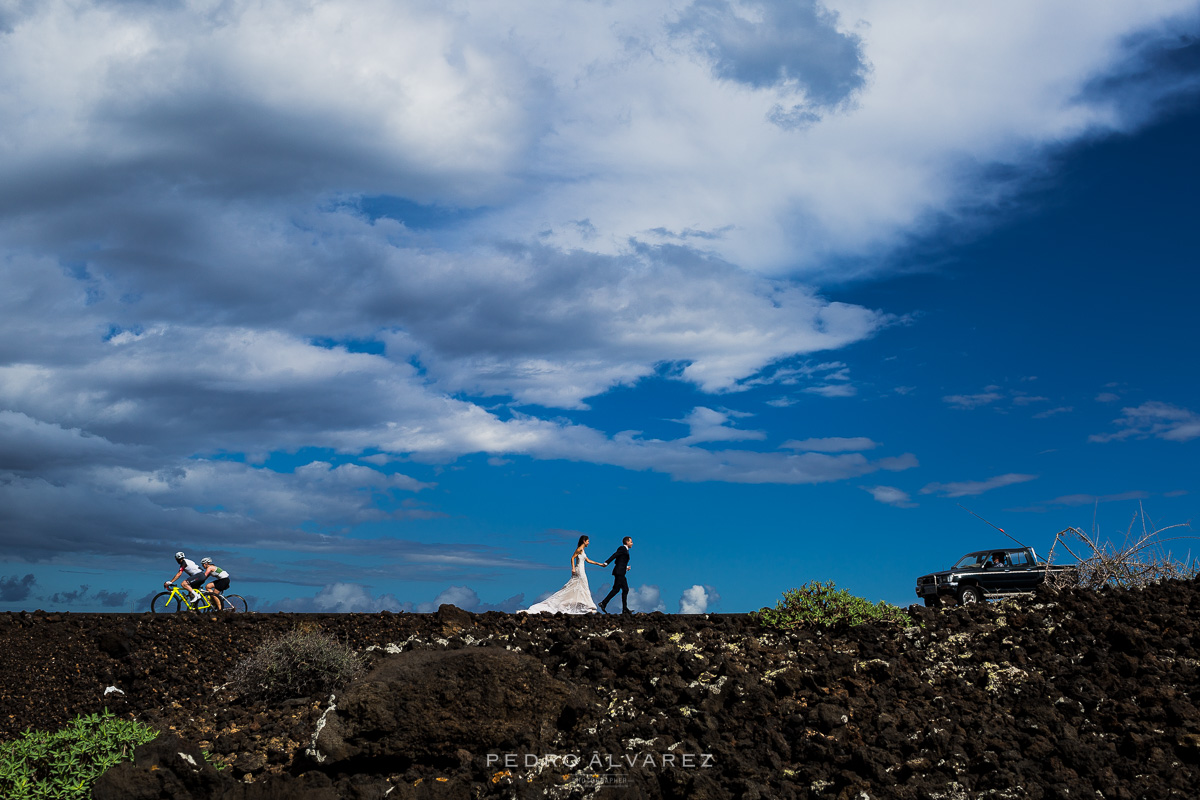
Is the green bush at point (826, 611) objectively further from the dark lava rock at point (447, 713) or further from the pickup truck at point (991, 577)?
the pickup truck at point (991, 577)

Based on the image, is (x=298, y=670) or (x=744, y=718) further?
(x=298, y=670)

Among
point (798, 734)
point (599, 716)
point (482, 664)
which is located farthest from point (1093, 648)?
point (482, 664)

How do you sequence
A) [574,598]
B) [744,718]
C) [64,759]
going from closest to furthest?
[64,759]
[744,718]
[574,598]

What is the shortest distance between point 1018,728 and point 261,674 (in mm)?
8187

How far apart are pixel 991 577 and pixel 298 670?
1555 cm

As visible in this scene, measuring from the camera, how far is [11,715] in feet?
39.1

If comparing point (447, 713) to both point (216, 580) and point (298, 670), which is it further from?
point (216, 580)

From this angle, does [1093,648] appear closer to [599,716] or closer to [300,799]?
[599,716]

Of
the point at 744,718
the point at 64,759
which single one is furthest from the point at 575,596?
the point at 64,759

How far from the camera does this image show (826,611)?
34.1ft

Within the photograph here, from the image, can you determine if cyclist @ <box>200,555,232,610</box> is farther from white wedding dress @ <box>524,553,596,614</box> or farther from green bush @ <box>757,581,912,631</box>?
green bush @ <box>757,581,912,631</box>

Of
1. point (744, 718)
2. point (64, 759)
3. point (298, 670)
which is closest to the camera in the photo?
point (64, 759)

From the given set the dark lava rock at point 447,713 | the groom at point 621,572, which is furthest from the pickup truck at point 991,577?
the dark lava rock at point 447,713

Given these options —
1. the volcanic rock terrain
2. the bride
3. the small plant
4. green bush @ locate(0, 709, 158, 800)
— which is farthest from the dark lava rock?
the bride
